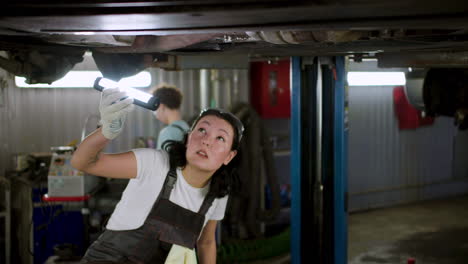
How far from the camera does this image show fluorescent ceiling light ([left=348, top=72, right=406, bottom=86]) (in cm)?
747

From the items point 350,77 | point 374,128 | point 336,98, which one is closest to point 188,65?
point 336,98

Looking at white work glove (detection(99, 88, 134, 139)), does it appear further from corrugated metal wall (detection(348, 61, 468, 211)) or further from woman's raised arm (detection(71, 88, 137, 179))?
corrugated metal wall (detection(348, 61, 468, 211))

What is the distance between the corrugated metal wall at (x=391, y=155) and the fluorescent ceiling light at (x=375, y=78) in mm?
166

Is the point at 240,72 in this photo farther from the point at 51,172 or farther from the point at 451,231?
the point at 451,231

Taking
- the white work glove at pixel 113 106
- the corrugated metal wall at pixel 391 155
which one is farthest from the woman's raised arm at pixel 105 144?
the corrugated metal wall at pixel 391 155

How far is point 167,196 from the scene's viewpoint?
105 inches

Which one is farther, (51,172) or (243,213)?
(243,213)

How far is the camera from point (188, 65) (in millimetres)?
3645

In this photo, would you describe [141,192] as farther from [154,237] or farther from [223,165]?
[223,165]

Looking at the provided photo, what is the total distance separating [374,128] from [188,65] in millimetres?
4936

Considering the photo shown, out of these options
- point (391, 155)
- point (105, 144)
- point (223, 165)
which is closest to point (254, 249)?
point (391, 155)

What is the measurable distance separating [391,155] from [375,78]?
1301 millimetres

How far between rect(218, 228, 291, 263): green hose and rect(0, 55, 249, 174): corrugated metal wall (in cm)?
172

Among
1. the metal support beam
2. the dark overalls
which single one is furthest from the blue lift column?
the dark overalls
